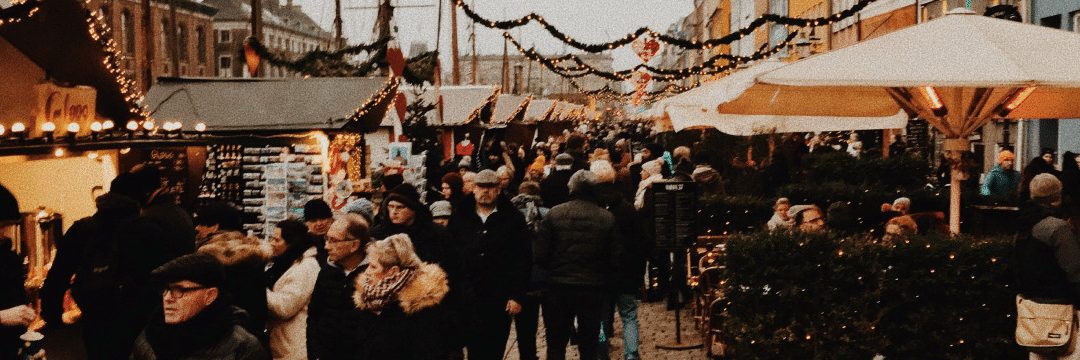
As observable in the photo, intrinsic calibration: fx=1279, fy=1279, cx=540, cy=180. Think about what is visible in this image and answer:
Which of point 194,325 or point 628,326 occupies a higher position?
point 194,325

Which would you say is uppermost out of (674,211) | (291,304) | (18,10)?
(18,10)

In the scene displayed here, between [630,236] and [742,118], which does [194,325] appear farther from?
[742,118]

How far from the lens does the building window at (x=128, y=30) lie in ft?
221

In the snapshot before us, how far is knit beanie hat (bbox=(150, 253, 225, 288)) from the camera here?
479 cm

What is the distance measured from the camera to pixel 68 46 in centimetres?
1120

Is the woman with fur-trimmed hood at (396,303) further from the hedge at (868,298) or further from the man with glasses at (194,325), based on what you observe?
the hedge at (868,298)

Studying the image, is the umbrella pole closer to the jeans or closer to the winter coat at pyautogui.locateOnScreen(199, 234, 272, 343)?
the jeans

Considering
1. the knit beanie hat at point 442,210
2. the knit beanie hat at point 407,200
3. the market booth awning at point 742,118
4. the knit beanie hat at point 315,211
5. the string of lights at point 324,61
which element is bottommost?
the knit beanie hat at point 442,210

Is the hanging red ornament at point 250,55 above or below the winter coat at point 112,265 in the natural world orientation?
above

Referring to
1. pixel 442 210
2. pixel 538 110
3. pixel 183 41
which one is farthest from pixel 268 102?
pixel 183 41

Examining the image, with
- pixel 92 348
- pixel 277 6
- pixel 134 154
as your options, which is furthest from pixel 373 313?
pixel 277 6

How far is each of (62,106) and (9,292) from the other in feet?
15.4

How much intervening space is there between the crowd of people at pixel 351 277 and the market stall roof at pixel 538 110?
39259mm

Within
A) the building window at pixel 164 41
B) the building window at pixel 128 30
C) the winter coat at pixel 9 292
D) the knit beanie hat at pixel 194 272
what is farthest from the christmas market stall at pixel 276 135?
the building window at pixel 164 41
